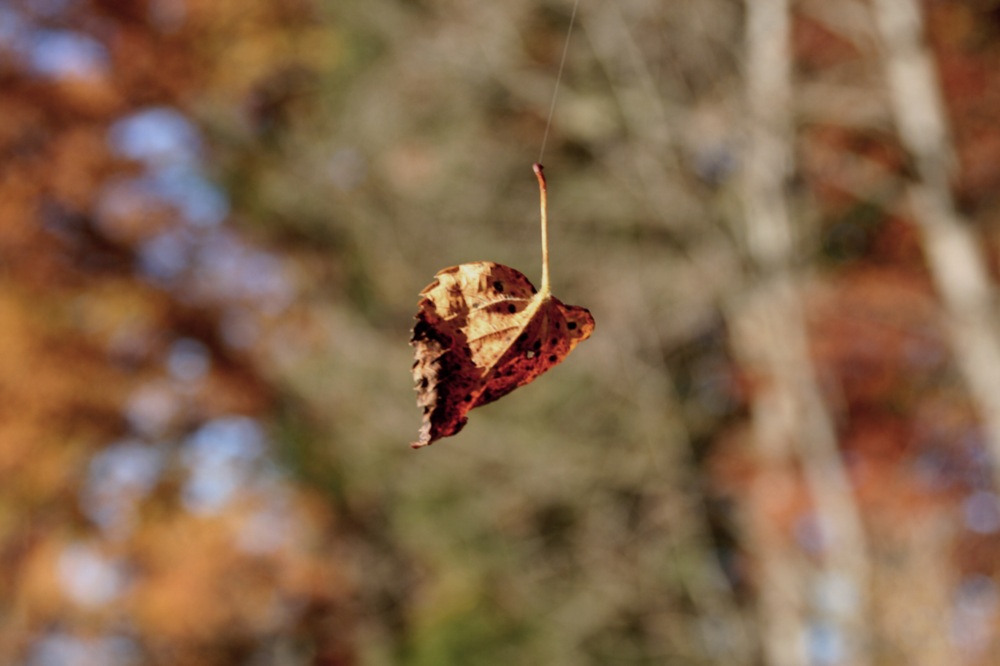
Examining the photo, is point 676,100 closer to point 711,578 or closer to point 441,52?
point 441,52

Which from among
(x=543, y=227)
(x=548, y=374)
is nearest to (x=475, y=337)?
(x=543, y=227)

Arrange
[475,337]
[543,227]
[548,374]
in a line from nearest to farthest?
1. [543,227]
2. [475,337]
3. [548,374]

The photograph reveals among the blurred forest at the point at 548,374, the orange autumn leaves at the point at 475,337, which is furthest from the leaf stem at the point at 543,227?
the blurred forest at the point at 548,374

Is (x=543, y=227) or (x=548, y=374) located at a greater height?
(x=548, y=374)

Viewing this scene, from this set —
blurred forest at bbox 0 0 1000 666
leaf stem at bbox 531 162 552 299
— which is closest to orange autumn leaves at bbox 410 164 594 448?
leaf stem at bbox 531 162 552 299

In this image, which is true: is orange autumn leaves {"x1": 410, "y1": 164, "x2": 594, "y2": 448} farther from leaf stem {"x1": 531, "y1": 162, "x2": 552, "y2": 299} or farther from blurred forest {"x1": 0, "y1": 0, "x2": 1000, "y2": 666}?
blurred forest {"x1": 0, "y1": 0, "x2": 1000, "y2": 666}

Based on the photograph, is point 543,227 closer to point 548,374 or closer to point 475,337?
point 475,337
